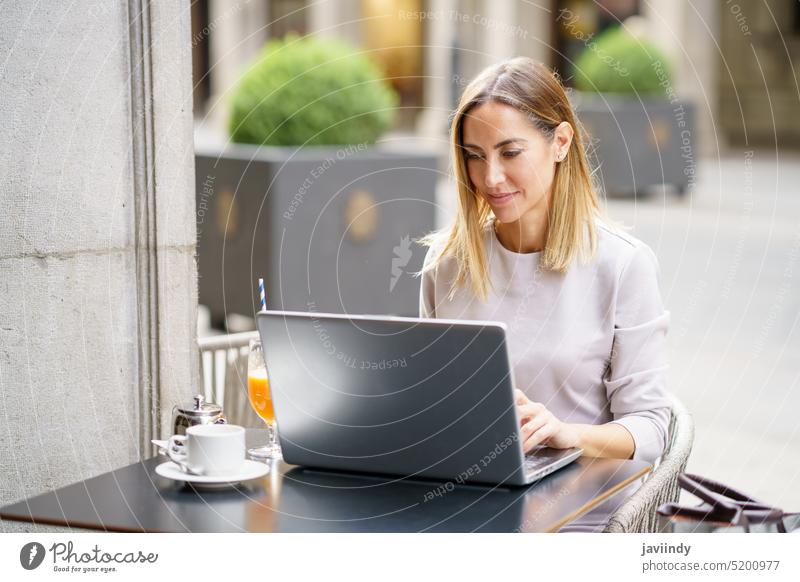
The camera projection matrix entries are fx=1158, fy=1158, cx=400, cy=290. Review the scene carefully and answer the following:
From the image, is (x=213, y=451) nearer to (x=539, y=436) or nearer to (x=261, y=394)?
(x=261, y=394)

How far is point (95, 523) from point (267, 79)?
4.65m

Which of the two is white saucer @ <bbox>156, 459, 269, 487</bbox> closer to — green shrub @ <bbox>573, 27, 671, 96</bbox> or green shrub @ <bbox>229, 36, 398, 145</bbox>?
green shrub @ <bbox>229, 36, 398, 145</bbox>

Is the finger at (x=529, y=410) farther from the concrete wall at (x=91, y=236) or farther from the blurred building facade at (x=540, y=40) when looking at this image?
the blurred building facade at (x=540, y=40)

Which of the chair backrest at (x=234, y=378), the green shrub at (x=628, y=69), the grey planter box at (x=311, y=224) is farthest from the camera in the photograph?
the green shrub at (x=628, y=69)

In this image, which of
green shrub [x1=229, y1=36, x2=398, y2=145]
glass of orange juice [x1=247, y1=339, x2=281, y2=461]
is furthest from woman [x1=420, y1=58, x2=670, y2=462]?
green shrub [x1=229, y1=36, x2=398, y2=145]

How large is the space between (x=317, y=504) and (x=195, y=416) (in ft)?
1.11

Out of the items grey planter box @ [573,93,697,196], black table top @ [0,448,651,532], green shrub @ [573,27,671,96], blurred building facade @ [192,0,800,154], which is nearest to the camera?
black table top @ [0,448,651,532]

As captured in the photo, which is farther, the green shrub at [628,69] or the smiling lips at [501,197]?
the green shrub at [628,69]

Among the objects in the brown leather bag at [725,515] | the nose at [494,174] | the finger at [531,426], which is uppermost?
the nose at [494,174]

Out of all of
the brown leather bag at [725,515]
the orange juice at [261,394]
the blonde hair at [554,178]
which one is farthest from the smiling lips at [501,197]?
the brown leather bag at [725,515]

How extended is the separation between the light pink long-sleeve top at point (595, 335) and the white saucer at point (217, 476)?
2.09 feet

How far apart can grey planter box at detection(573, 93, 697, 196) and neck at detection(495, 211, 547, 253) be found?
8842 mm

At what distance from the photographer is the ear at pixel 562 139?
228cm

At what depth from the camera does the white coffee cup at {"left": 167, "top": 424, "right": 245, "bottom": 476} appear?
1740 mm
